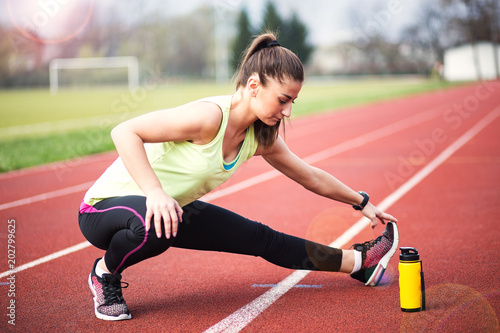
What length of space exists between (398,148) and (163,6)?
194ft

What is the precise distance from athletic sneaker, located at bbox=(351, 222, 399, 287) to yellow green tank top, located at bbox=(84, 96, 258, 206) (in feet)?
3.53

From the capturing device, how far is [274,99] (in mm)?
2865

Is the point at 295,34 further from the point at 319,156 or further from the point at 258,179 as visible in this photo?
the point at 258,179

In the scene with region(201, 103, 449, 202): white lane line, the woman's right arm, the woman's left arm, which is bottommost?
region(201, 103, 449, 202): white lane line

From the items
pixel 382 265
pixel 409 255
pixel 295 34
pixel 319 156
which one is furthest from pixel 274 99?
pixel 295 34

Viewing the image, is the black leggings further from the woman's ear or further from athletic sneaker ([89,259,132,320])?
the woman's ear

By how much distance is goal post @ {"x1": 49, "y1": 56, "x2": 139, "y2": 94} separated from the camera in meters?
57.5

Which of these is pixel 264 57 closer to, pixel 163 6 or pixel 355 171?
pixel 355 171

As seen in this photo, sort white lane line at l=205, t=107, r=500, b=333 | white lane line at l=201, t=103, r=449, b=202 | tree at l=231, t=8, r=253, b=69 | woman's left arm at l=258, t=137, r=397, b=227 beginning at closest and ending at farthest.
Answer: white lane line at l=205, t=107, r=500, b=333 < woman's left arm at l=258, t=137, r=397, b=227 < white lane line at l=201, t=103, r=449, b=202 < tree at l=231, t=8, r=253, b=69

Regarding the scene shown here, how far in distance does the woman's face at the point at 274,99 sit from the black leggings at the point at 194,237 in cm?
71

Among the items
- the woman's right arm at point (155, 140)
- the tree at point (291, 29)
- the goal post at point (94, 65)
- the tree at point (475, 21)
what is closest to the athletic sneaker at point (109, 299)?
the woman's right arm at point (155, 140)

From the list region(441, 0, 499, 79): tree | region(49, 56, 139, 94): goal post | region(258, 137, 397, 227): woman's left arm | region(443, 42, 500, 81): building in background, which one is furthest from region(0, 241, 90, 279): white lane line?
region(49, 56, 139, 94): goal post

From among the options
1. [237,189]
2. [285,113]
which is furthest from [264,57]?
[237,189]

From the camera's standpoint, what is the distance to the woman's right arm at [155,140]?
2.70 m
